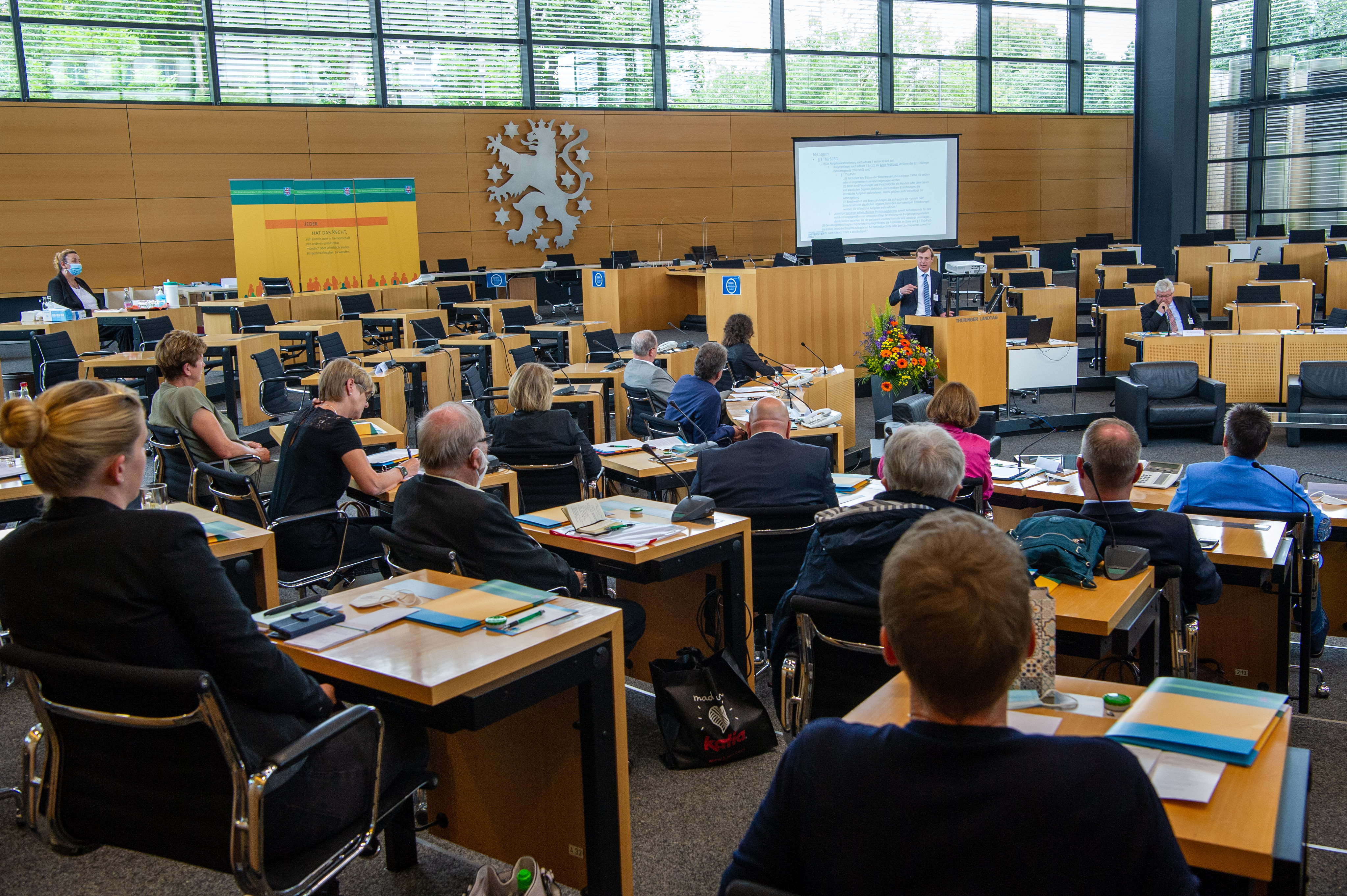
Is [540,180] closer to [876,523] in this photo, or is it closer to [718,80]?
[718,80]

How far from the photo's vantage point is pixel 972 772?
46.8 inches

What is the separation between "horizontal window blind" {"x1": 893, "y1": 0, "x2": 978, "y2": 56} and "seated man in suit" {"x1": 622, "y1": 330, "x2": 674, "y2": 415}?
14.1 metres

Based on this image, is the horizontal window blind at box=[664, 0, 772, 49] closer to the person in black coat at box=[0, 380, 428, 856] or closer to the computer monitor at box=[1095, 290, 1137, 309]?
the computer monitor at box=[1095, 290, 1137, 309]

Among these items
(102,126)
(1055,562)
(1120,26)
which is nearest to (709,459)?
(1055,562)

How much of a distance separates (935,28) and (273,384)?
15487 mm

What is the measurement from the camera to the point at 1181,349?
9.20m

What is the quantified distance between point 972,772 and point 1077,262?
14.9 meters

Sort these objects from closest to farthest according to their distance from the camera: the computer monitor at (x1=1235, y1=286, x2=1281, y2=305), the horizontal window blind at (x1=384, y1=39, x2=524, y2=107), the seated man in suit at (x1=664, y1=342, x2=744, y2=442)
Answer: the seated man in suit at (x1=664, y1=342, x2=744, y2=442)
the computer monitor at (x1=1235, y1=286, x2=1281, y2=305)
the horizontal window blind at (x1=384, y1=39, x2=524, y2=107)

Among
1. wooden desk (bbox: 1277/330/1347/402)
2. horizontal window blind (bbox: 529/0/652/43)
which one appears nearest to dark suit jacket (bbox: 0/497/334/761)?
wooden desk (bbox: 1277/330/1347/402)

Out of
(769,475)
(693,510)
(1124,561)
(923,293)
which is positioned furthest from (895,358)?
(1124,561)

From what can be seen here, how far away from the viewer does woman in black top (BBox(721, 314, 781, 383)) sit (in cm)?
771

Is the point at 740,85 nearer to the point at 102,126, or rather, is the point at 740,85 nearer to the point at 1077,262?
the point at 1077,262

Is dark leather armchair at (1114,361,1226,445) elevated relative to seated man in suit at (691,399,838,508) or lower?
lower

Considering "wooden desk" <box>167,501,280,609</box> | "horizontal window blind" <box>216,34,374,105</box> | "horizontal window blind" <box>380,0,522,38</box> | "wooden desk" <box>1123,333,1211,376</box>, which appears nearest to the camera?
"wooden desk" <box>167,501,280,609</box>
